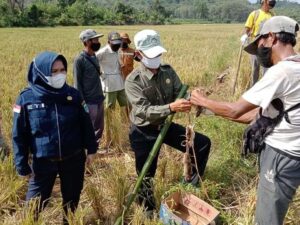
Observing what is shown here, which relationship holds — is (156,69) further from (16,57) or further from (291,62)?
(16,57)

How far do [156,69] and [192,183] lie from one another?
3.89ft

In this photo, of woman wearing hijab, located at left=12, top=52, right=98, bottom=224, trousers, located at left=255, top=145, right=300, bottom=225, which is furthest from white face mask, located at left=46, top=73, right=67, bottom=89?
trousers, located at left=255, top=145, right=300, bottom=225

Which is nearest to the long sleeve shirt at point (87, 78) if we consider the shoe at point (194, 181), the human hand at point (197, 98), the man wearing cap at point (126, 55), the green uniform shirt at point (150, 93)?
the man wearing cap at point (126, 55)

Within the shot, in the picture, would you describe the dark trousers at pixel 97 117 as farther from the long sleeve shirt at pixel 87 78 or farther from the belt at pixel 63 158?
the belt at pixel 63 158

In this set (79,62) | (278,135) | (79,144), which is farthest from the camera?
(79,62)

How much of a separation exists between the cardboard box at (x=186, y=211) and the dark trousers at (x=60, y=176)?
0.79 meters

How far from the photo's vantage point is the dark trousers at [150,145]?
12.4 feet

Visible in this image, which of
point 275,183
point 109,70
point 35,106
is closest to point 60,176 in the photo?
point 35,106

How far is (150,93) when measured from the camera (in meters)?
3.70

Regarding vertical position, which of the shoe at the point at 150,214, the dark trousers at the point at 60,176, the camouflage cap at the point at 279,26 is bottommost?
the shoe at the point at 150,214

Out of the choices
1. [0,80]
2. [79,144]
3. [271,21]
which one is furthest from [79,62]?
[0,80]

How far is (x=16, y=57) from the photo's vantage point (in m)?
13.3

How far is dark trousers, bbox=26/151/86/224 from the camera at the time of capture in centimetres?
321

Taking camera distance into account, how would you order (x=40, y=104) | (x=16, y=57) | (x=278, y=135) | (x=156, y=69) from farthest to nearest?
(x=16, y=57) < (x=156, y=69) < (x=40, y=104) < (x=278, y=135)
